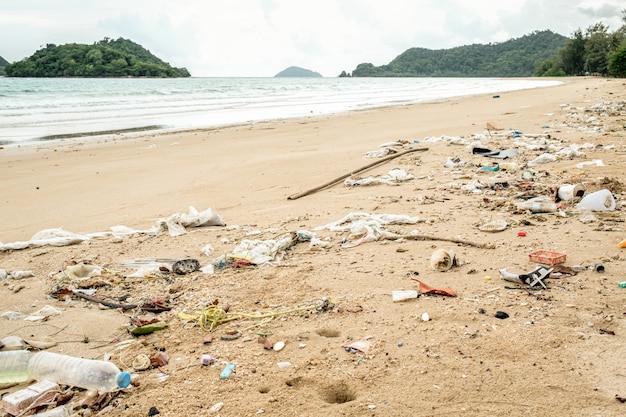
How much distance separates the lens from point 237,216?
19.2ft

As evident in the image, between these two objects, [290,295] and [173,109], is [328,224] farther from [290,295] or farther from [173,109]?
[173,109]

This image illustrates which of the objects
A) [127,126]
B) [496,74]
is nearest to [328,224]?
[127,126]

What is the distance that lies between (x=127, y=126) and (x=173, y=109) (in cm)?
676

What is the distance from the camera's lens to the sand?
2.25 m

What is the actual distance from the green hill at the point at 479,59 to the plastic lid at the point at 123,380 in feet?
405

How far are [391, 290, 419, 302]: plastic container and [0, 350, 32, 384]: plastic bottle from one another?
2.30 metres

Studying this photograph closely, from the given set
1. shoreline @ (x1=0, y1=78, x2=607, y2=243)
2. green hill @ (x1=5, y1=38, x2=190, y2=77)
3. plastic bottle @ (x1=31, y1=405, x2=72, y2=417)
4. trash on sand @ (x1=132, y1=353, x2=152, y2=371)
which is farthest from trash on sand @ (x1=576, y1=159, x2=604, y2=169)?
green hill @ (x1=5, y1=38, x2=190, y2=77)

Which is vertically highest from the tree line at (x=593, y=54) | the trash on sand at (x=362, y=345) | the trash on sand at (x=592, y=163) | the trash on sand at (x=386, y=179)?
the tree line at (x=593, y=54)

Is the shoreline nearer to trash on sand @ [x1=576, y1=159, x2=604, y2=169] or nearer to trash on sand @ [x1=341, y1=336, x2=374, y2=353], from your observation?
trash on sand @ [x1=576, y1=159, x2=604, y2=169]

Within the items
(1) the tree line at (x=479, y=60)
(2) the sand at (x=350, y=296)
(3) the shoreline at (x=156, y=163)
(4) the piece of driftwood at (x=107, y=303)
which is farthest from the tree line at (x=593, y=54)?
(4) the piece of driftwood at (x=107, y=303)

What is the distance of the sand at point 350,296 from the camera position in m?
2.25

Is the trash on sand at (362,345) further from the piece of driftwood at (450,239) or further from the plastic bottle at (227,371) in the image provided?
the piece of driftwood at (450,239)

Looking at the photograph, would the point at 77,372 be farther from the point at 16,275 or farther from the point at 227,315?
the point at 16,275

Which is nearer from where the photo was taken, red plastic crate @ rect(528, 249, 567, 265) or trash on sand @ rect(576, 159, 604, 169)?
red plastic crate @ rect(528, 249, 567, 265)
